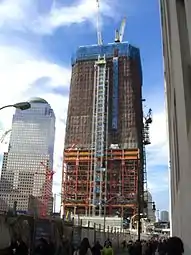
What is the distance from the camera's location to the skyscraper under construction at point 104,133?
117 meters

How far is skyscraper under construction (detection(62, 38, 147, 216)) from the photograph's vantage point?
11731 cm

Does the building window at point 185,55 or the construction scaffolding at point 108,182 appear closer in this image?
the building window at point 185,55

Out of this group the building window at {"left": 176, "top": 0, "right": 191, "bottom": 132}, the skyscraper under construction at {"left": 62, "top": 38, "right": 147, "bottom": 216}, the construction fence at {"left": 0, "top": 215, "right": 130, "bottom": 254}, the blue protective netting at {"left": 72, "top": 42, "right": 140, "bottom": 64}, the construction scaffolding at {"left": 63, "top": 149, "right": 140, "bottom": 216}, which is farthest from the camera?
the blue protective netting at {"left": 72, "top": 42, "right": 140, "bottom": 64}

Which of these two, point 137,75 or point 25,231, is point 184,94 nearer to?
point 25,231

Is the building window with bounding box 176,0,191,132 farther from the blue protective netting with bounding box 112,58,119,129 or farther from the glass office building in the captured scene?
the blue protective netting with bounding box 112,58,119,129

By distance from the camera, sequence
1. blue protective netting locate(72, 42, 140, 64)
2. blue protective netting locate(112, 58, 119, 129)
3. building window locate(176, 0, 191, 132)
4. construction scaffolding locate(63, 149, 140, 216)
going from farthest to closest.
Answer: blue protective netting locate(72, 42, 140, 64) → blue protective netting locate(112, 58, 119, 129) → construction scaffolding locate(63, 149, 140, 216) → building window locate(176, 0, 191, 132)

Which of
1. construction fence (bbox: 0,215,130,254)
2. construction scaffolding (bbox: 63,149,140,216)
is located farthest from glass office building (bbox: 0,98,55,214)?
construction scaffolding (bbox: 63,149,140,216)

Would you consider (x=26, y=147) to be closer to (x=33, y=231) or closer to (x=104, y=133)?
(x=33, y=231)

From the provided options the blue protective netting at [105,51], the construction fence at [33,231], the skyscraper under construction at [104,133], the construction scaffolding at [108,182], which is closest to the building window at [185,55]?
the construction fence at [33,231]

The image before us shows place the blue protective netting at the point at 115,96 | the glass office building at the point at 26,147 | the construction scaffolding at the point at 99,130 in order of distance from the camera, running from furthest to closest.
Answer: the blue protective netting at the point at 115,96
the construction scaffolding at the point at 99,130
the glass office building at the point at 26,147

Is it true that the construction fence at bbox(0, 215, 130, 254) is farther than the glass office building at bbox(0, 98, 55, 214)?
No

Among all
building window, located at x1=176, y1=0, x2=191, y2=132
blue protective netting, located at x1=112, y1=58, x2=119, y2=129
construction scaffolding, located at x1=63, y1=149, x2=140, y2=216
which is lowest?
building window, located at x1=176, y1=0, x2=191, y2=132

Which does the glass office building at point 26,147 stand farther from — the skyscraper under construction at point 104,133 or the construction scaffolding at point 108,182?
the skyscraper under construction at point 104,133

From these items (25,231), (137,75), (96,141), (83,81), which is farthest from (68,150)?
(25,231)
